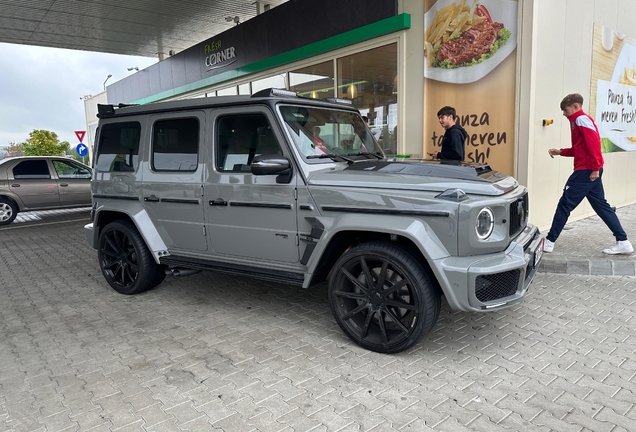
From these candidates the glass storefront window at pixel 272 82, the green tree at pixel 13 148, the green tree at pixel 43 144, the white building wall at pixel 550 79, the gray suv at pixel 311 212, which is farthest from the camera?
the green tree at pixel 13 148

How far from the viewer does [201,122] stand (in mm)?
4250

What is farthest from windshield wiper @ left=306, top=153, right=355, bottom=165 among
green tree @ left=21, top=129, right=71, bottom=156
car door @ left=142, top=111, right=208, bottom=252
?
green tree @ left=21, top=129, right=71, bottom=156

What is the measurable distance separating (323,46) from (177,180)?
557 cm

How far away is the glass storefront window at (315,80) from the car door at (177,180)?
4718mm

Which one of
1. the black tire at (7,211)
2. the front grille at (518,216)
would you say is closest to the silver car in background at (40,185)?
the black tire at (7,211)

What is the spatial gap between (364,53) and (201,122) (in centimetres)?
500

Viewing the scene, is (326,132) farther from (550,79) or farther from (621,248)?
(550,79)

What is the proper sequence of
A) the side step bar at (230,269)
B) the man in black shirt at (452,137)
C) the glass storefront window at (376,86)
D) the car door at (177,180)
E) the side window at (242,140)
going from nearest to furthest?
the side step bar at (230,269), the side window at (242,140), the car door at (177,180), the man in black shirt at (452,137), the glass storefront window at (376,86)

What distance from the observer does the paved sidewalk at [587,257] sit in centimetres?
531

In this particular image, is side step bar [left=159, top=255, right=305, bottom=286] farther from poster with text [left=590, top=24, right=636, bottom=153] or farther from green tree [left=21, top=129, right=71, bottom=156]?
green tree [left=21, top=129, right=71, bottom=156]

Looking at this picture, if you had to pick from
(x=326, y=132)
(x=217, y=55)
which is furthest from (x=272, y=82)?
(x=326, y=132)

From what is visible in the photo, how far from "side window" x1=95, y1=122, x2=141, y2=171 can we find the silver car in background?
7.68m

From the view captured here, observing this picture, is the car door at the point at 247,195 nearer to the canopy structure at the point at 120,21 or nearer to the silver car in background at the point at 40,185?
the silver car in background at the point at 40,185

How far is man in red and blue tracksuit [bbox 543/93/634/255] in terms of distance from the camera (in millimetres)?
5305
